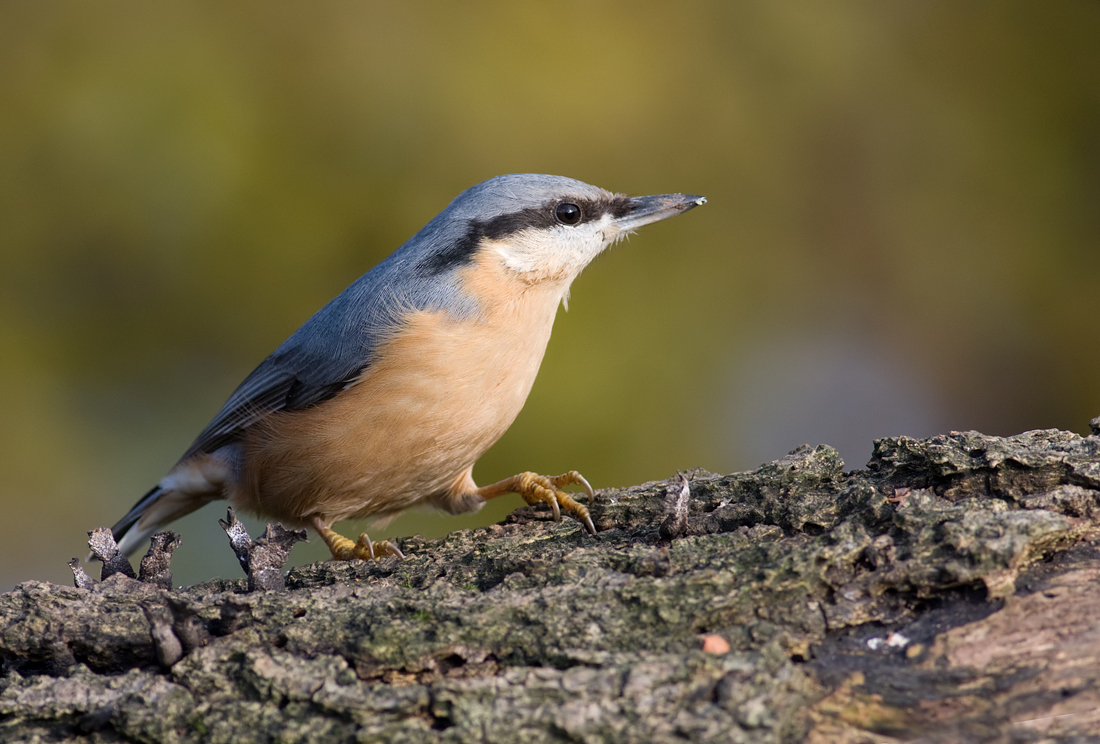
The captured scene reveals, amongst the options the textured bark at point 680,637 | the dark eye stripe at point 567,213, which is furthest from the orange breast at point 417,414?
the textured bark at point 680,637

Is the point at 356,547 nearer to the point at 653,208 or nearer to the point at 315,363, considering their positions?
the point at 315,363

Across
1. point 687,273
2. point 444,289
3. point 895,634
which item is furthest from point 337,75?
point 895,634

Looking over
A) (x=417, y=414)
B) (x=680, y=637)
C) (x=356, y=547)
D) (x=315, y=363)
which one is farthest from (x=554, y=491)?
(x=680, y=637)

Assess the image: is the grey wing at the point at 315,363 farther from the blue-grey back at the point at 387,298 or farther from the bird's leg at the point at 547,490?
the bird's leg at the point at 547,490

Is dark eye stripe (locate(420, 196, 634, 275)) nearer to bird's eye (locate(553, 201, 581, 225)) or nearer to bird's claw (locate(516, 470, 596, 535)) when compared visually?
bird's eye (locate(553, 201, 581, 225))

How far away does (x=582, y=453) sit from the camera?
390 centimetres

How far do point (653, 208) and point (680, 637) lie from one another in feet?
7.20

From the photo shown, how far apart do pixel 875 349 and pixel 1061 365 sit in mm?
812

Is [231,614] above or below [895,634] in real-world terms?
below

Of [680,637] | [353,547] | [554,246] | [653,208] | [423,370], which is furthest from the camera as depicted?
[554,246]

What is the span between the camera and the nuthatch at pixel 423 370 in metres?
3.47

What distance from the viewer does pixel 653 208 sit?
3709mm

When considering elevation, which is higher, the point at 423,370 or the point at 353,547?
the point at 423,370

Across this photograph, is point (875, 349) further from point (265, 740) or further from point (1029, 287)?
point (265, 740)
